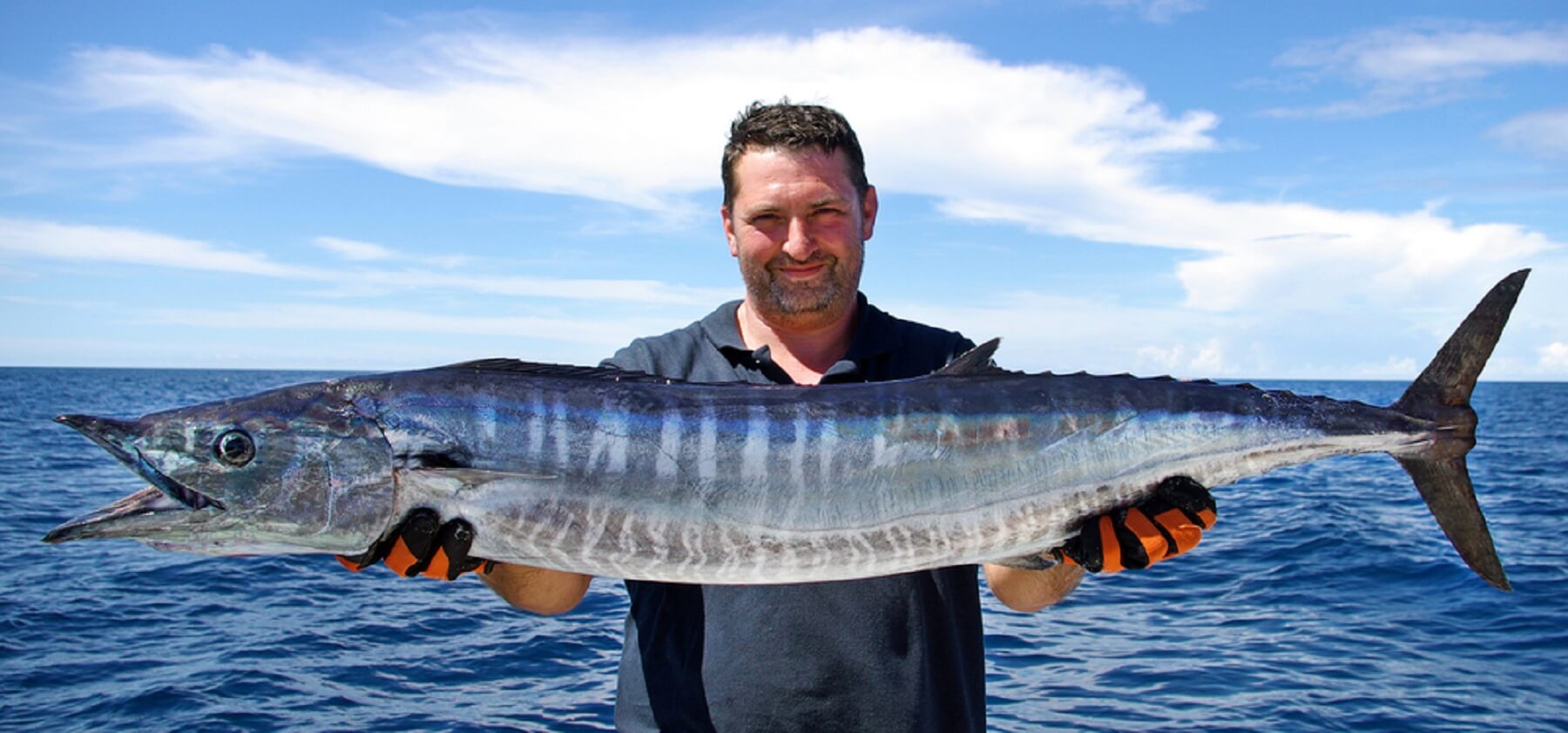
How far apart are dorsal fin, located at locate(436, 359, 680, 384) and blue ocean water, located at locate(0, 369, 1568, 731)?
5.22 meters

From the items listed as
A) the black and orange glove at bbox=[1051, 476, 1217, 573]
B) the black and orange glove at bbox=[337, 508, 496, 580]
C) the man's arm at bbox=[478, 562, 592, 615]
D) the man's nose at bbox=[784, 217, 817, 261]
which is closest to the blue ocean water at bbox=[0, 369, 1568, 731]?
the man's arm at bbox=[478, 562, 592, 615]

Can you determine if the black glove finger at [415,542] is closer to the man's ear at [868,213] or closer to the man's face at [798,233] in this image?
the man's face at [798,233]

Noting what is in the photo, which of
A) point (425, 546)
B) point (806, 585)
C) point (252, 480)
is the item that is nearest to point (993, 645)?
point (806, 585)

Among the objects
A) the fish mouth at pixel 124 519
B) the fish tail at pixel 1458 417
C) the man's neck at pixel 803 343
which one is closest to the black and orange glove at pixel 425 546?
the fish mouth at pixel 124 519

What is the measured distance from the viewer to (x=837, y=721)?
2969 millimetres

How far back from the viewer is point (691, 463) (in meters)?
2.90

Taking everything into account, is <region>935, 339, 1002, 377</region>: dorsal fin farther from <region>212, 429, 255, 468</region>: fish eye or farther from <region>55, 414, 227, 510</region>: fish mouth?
<region>55, 414, 227, 510</region>: fish mouth

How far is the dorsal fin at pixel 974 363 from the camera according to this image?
3.21m

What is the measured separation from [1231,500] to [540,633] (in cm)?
1491

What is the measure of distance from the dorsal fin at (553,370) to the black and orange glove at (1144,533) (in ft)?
4.21

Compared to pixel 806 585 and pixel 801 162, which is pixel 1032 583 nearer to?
pixel 806 585

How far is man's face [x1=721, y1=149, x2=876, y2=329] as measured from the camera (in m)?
3.53

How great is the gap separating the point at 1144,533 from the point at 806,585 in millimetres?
977

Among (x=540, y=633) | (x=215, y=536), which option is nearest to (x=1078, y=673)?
(x=540, y=633)
